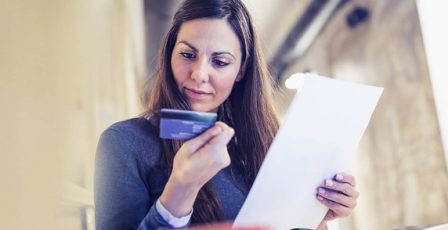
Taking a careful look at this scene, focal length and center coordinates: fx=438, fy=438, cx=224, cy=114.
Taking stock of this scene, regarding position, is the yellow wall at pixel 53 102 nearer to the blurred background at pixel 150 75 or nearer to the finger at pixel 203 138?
the blurred background at pixel 150 75

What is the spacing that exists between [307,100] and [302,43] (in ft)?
0.68

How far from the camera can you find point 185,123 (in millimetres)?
450

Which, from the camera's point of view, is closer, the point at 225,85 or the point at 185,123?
the point at 185,123

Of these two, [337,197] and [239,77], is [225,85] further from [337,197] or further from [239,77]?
[337,197]

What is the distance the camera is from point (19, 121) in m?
0.48

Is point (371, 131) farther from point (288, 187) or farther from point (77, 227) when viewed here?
point (77, 227)

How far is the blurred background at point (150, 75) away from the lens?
1.58 feet

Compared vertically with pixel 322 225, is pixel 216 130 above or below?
above

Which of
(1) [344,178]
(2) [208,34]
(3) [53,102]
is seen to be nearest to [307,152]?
(1) [344,178]

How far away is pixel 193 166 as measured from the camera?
463mm

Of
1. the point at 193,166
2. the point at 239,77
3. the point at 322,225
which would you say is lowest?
the point at 322,225

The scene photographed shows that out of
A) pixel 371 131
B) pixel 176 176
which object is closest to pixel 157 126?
pixel 176 176

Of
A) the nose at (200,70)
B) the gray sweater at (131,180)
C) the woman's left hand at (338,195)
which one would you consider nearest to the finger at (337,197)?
the woman's left hand at (338,195)

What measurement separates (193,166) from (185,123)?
5 cm
